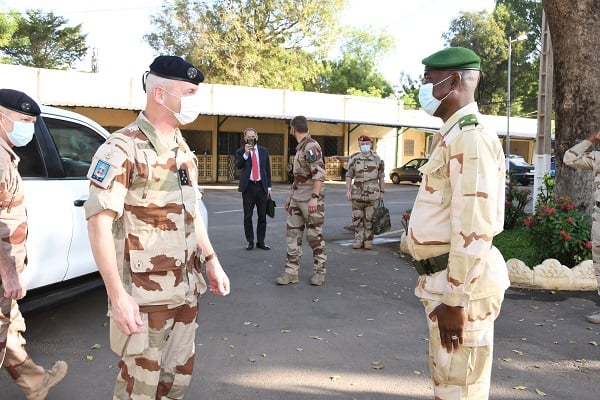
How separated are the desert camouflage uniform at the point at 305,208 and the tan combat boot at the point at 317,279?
42 millimetres

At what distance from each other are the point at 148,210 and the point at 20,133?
1345 mm

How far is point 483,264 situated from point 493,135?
1.77ft

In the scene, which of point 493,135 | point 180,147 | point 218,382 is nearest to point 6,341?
point 218,382

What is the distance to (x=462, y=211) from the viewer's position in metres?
2.33

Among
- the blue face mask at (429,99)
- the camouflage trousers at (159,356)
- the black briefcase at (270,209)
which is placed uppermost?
the blue face mask at (429,99)

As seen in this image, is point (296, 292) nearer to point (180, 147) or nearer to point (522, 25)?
point (180, 147)

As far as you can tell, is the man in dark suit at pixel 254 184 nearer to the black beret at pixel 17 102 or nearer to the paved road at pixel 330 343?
the paved road at pixel 330 343

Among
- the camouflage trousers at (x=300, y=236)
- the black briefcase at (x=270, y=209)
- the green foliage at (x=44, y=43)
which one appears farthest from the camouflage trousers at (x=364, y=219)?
the green foliage at (x=44, y=43)

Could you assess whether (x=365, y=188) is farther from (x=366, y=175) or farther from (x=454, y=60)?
(x=454, y=60)

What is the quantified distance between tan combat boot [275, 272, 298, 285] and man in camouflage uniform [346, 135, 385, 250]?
102 inches

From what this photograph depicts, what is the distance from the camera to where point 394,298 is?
20.1 feet

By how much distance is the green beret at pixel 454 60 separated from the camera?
8.22 feet

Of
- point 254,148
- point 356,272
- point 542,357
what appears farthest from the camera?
point 254,148

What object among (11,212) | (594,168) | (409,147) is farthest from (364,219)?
(409,147)
